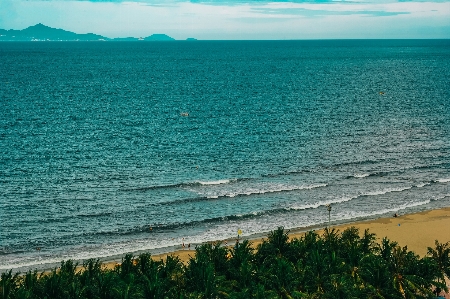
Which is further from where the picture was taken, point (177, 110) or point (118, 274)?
point (177, 110)

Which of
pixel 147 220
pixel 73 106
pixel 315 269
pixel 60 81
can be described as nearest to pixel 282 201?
pixel 147 220

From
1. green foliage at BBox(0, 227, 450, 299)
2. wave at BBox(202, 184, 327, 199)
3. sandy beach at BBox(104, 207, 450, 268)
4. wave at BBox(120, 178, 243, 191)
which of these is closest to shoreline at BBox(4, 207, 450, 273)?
sandy beach at BBox(104, 207, 450, 268)

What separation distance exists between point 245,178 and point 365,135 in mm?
34053

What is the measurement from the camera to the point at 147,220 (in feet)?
177

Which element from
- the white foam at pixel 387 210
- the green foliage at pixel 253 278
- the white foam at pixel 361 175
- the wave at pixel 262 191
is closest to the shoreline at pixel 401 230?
the white foam at pixel 387 210

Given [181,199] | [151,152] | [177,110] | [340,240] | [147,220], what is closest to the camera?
[340,240]

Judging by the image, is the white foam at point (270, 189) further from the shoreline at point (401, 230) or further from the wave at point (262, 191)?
the shoreline at point (401, 230)

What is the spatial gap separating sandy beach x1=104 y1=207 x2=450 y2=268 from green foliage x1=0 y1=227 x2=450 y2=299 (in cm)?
1365

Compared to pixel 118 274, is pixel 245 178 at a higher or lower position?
lower

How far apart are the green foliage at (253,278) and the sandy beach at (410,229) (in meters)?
13.6

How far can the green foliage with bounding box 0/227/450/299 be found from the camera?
2928 centimetres

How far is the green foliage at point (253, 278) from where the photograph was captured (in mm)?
29281

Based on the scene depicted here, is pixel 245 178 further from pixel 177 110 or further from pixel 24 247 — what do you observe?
pixel 177 110

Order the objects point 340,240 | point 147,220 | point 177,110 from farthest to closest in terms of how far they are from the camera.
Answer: point 177,110 → point 147,220 → point 340,240
